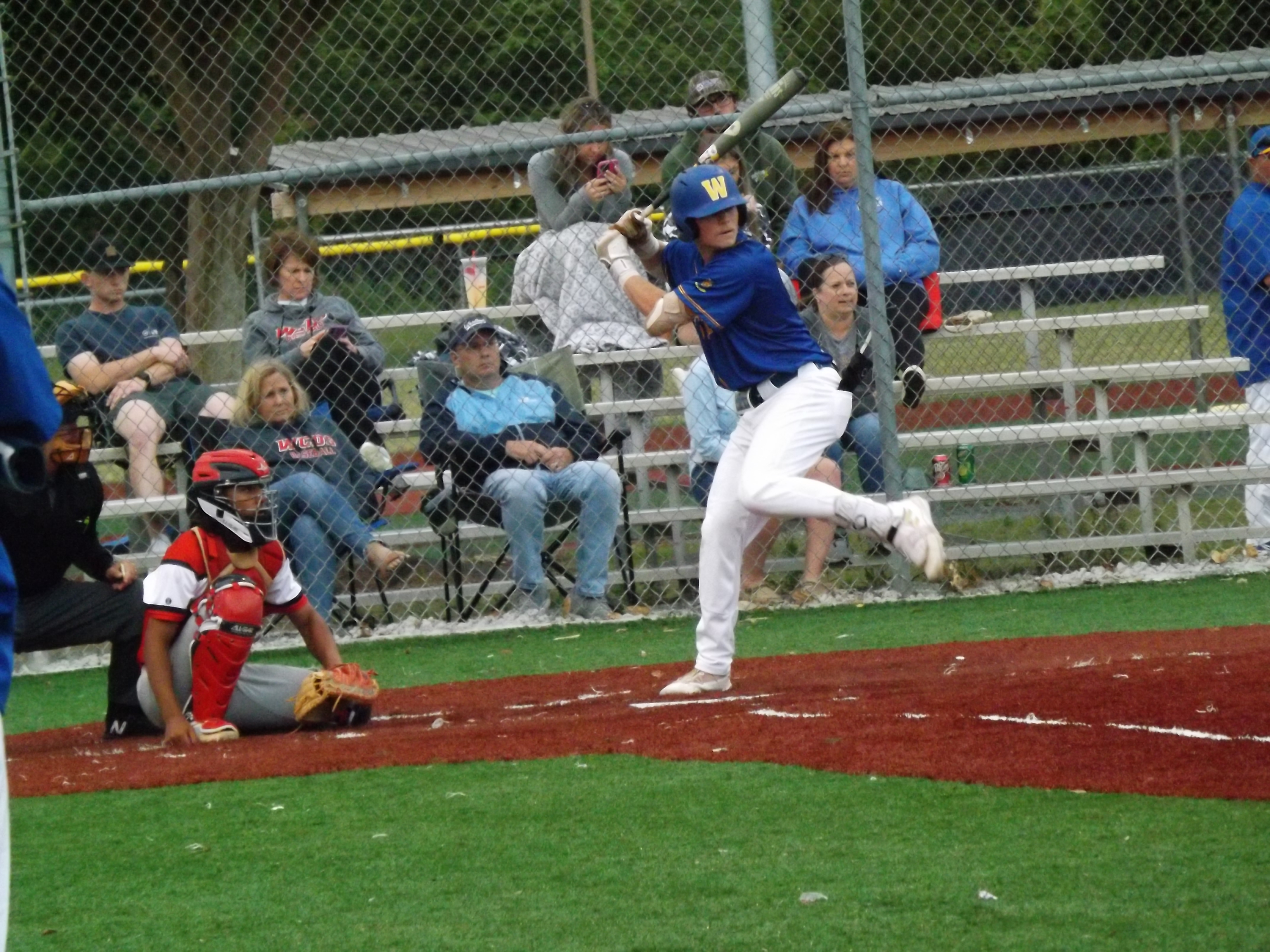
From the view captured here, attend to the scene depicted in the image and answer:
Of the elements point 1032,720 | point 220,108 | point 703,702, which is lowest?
point 703,702

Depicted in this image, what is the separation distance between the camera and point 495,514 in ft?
28.7

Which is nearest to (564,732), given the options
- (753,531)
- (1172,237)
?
(753,531)

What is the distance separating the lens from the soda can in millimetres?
9086

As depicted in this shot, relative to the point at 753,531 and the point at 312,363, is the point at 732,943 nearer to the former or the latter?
the point at 753,531

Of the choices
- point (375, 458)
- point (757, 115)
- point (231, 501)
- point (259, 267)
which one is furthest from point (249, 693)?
point (259, 267)

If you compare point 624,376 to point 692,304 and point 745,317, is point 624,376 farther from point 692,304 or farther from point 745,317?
→ point 692,304

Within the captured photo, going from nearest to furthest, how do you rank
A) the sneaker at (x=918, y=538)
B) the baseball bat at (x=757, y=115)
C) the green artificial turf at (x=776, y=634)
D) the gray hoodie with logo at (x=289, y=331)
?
the sneaker at (x=918, y=538) → the baseball bat at (x=757, y=115) → the green artificial turf at (x=776, y=634) → the gray hoodie with logo at (x=289, y=331)

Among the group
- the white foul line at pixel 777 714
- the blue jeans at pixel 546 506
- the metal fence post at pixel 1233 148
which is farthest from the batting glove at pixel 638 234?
the metal fence post at pixel 1233 148

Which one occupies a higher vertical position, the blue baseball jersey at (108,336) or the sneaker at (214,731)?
the blue baseball jersey at (108,336)

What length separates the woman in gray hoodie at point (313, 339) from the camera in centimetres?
870

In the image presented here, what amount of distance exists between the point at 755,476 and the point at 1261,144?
4.18 m

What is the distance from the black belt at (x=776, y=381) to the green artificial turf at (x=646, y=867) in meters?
1.75

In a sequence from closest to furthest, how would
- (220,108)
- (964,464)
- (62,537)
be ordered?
(62,537) → (964,464) → (220,108)

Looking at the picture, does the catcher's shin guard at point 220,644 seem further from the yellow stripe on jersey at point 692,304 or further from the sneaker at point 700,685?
the yellow stripe on jersey at point 692,304
